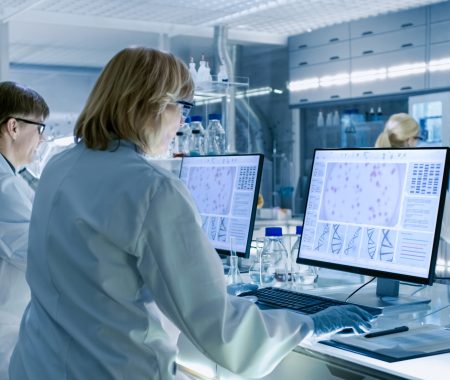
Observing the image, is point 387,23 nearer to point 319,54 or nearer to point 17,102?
point 319,54

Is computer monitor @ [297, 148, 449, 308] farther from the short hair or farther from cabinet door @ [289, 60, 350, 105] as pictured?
cabinet door @ [289, 60, 350, 105]

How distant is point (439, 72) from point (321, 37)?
50.7 inches

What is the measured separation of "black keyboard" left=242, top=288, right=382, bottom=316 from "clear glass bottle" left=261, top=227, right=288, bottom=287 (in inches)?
9.4

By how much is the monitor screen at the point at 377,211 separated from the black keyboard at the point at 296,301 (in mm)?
124

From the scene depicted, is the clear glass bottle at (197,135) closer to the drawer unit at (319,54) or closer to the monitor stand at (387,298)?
the monitor stand at (387,298)

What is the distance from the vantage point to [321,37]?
6086mm

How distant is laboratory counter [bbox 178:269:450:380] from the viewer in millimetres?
1316

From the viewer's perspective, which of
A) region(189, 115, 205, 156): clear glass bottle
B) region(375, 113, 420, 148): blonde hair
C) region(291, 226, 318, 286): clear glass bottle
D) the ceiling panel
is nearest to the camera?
region(291, 226, 318, 286): clear glass bottle

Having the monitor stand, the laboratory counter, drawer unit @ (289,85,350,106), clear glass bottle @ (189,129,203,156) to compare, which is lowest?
the laboratory counter

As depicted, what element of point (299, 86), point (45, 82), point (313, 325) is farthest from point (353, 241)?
point (299, 86)

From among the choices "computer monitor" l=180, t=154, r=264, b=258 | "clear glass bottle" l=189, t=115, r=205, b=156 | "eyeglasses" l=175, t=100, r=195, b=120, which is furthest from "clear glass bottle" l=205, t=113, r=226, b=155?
"eyeglasses" l=175, t=100, r=195, b=120

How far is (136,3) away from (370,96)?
2.12m

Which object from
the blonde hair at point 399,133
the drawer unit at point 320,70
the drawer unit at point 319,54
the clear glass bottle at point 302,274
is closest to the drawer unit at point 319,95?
the drawer unit at point 320,70

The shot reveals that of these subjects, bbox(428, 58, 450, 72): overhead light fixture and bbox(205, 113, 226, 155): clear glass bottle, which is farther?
bbox(428, 58, 450, 72): overhead light fixture
